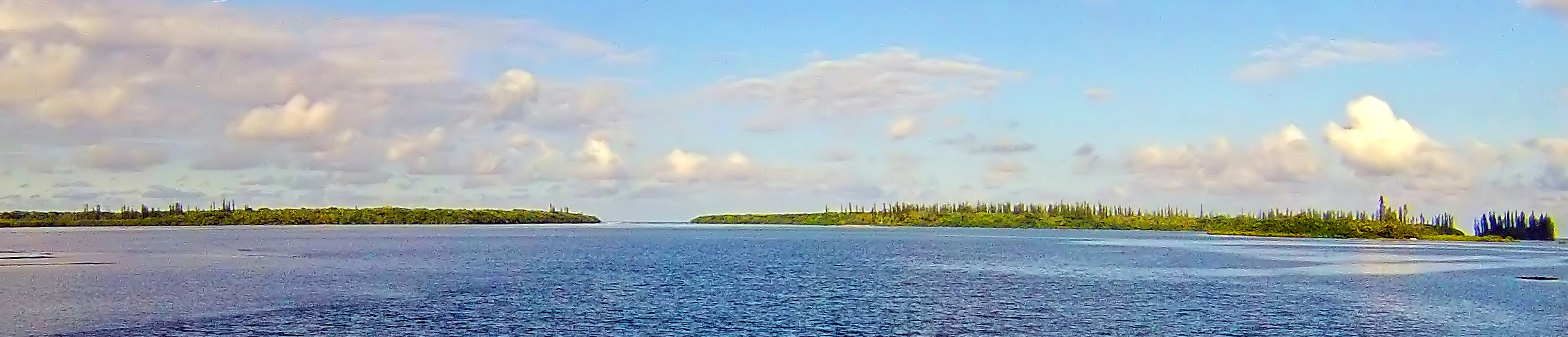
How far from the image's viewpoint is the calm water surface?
1970 inches

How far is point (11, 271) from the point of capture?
85.0m

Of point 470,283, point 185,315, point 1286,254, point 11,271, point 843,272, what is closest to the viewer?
point 185,315

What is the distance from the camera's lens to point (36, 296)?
6184cm

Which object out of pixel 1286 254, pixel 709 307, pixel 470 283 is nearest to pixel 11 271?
pixel 470 283

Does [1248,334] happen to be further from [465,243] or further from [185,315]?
[465,243]

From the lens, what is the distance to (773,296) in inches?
2598

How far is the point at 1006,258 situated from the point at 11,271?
86281 mm

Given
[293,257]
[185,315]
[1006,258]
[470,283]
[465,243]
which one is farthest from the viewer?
[465,243]

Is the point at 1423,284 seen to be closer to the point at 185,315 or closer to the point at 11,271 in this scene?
the point at 185,315

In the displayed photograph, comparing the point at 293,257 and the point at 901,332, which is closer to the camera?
the point at 901,332

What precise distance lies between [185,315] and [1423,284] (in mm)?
72046

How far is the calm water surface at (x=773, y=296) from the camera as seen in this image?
1970 inches

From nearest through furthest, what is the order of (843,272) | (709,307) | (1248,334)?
(1248,334), (709,307), (843,272)

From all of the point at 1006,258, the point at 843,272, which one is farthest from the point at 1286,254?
the point at 843,272
